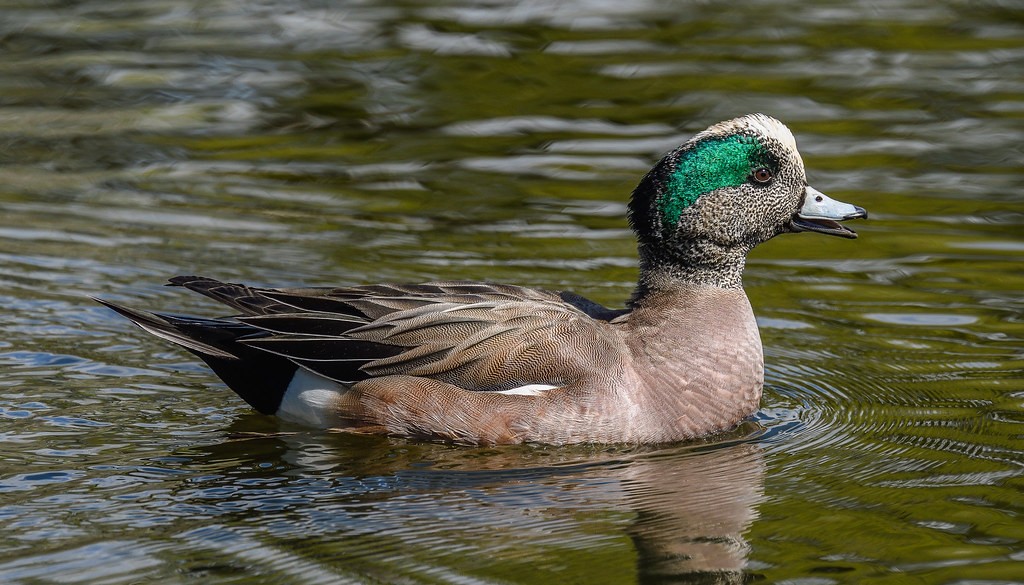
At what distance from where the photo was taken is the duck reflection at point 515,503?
5.50 metres

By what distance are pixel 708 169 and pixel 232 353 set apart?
2.26m

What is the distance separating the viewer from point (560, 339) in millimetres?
6824

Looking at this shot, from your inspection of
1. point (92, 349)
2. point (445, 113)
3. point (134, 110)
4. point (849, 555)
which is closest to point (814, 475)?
point (849, 555)

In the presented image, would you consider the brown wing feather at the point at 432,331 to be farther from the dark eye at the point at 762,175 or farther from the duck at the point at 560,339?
the dark eye at the point at 762,175

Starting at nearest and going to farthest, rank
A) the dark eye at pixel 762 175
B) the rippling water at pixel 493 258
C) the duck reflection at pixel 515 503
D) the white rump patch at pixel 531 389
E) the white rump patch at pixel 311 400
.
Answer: the duck reflection at pixel 515 503 → the rippling water at pixel 493 258 → the white rump patch at pixel 531 389 → the white rump patch at pixel 311 400 → the dark eye at pixel 762 175

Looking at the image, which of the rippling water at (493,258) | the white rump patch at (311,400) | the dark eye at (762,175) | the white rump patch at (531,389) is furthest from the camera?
the dark eye at (762,175)

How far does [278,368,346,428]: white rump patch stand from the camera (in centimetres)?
699

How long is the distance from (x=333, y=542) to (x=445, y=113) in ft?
22.0

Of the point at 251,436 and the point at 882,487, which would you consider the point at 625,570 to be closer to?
the point at 882,487

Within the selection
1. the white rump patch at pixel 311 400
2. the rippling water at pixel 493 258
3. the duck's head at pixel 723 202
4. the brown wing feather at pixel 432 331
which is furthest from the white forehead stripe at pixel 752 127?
the white rump patch at pixel 311 400

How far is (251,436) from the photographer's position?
6941 mm

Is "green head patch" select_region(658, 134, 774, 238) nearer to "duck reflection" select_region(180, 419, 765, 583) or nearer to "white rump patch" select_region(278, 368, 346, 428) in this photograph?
"duck reflection" select_region(180, 419, 765, 583)

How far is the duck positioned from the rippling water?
0.56ft

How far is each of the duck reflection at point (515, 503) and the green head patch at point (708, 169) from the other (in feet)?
3.45
